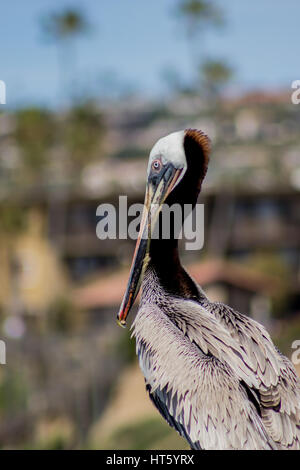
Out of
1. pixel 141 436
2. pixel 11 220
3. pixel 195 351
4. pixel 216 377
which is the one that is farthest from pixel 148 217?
pixel 11 220

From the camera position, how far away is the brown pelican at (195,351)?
372 cm

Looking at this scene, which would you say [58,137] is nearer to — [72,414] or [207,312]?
[72,414]

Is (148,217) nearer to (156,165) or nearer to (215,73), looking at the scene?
(156,165)

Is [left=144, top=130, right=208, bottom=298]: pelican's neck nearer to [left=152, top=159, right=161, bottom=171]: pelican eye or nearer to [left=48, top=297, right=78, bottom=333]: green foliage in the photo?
[left=152, top=159, right=161, bottom=171]: pelican eye

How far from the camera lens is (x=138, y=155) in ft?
232

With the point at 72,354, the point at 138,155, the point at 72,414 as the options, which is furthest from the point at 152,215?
the point at 138,155

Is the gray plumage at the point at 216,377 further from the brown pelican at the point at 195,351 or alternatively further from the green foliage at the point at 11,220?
the green foliage at the point at 11,220

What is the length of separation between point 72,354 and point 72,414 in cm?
338

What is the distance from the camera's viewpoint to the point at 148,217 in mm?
4273

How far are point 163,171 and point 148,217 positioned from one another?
258mm

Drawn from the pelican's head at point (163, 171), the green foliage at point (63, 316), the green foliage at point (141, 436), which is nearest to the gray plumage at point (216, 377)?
the pelican's head at point (163, 171)

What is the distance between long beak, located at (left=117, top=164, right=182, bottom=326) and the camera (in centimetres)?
422

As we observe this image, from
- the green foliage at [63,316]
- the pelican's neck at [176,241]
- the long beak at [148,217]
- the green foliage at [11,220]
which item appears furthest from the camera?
the green foliage at [11,220]

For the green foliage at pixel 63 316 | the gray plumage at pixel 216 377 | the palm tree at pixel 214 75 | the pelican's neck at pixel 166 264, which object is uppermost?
the palm tree at pixel 214 75
